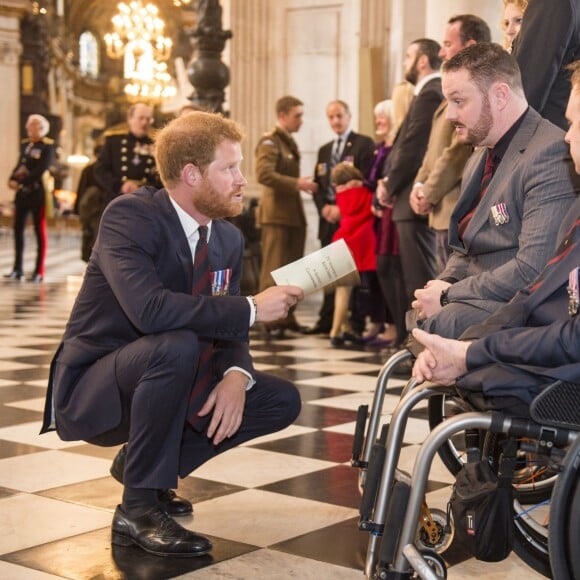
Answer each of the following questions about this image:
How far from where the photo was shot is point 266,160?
7.59 meters

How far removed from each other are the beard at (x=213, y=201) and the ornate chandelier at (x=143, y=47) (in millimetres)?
19879

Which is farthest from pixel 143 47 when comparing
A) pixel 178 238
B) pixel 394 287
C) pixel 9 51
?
pixel 178 238

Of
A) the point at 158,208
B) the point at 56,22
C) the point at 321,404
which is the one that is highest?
the point at 56,22

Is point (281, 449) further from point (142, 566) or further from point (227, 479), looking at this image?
point (142, 566)

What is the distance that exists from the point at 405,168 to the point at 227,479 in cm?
290

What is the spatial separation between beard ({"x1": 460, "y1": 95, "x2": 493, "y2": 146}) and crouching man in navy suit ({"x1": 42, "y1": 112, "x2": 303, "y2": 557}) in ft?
1.87

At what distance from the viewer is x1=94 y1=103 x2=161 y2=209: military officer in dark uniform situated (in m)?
8.31

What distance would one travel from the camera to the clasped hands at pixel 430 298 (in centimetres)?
282

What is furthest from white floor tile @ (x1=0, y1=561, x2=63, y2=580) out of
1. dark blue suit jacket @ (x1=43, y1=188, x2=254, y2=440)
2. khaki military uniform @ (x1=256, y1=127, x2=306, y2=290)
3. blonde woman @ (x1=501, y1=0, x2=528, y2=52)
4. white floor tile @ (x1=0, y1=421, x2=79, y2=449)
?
khaki military uniform @ (x1=256, y1=127, x2=306, y2=290)

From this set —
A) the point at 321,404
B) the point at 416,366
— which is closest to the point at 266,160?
the point at 321,404

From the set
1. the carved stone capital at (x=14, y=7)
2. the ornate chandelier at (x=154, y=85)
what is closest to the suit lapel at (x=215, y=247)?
the ornate chandelier at (x=154, y=85)

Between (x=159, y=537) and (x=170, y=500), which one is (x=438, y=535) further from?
(x=170, y=500)

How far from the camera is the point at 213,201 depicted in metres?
Result: 2.84

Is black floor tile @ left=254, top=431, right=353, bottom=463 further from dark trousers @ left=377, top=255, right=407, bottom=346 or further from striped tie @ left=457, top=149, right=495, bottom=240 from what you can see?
dark trousers @ left=377, top=255, right=407, bottom=346
